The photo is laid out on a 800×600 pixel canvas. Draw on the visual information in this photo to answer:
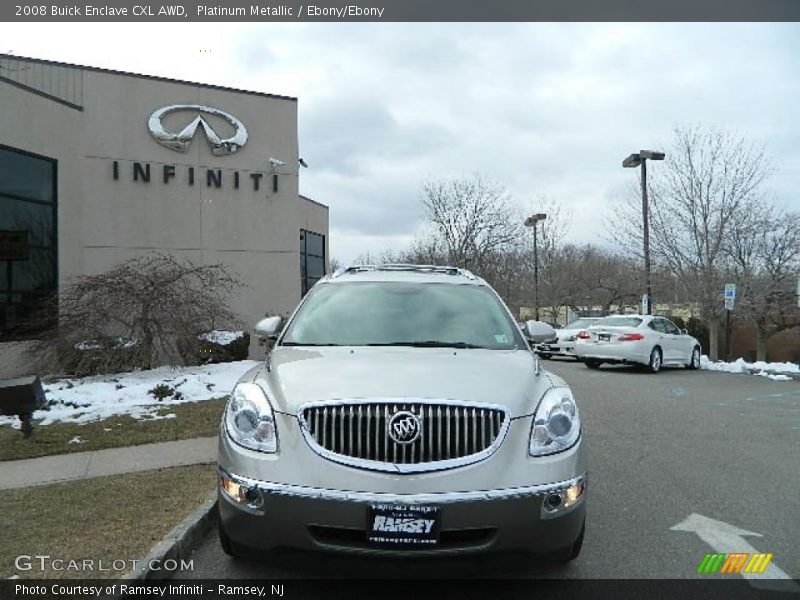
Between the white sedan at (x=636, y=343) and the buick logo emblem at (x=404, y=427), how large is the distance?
1543cm

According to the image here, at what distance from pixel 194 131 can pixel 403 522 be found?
17.0 metres

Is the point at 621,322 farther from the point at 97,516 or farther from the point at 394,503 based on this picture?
the point at 394,503

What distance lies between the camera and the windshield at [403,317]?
445cm

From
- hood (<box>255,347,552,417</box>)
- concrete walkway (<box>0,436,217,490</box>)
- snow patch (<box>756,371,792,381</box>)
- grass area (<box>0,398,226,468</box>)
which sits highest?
hood (<box>255,347,552,417</box>)

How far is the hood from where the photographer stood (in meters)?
3.38

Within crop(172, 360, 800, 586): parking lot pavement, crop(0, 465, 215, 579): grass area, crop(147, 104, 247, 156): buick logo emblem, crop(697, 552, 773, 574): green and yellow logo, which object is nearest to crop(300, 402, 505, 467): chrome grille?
crop(172, 360, 800, 586): parking lot pavement

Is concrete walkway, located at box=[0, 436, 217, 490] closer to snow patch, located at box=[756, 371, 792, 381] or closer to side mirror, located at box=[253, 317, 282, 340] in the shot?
side mirror, located at box=[253, 317, 282, 340]

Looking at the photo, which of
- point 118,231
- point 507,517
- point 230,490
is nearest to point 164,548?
point 230,490

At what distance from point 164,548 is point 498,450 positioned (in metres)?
2.11

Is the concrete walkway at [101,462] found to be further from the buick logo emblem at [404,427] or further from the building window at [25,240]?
the building window at [25,240]

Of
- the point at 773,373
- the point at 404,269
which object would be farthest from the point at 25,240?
the point at 773,373

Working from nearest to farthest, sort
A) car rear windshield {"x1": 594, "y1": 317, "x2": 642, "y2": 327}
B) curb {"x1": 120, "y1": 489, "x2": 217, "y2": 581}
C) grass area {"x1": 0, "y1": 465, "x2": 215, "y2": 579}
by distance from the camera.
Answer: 1. curb {"x1": 120, "y1": 489, "x2": 217, "y2": 581}
2. grass area {"x1": 0, "y1": 465, "x2": 215, "y2": 579}
3. car rear windshield {"x1": 594, "y1": 317, "x2": 642, "y2": 327}

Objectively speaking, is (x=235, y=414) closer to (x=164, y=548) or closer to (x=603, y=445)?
(x=164, y=548)

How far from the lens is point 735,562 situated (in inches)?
162
